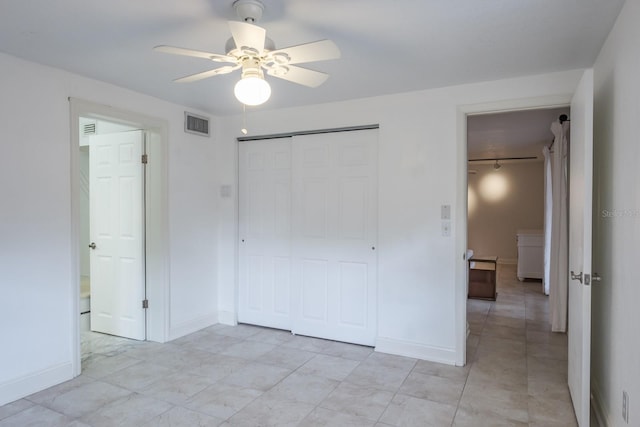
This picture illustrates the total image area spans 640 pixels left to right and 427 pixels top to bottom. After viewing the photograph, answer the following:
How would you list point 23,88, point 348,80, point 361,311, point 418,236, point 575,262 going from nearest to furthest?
point 575,262
point 23,88
point 348,80
point 418,236
point 361,311

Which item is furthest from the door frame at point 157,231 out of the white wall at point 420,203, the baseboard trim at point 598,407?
the baseboard trim at point 598,407

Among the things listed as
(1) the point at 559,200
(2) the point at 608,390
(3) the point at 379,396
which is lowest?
(3) the point at 379,396

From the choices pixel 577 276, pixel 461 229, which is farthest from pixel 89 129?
pixel 577 276

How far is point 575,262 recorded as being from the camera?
103 inches

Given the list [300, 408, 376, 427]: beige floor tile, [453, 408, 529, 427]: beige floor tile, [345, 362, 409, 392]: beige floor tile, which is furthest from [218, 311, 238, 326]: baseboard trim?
[453, 408, 529, 427]: beige floor tile

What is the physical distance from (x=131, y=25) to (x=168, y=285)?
2.51 meters

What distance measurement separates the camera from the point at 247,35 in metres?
1.79

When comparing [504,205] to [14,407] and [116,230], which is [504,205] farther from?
[14,407]

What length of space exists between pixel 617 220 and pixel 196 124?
376 cm

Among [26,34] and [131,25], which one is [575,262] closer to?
[131,25]

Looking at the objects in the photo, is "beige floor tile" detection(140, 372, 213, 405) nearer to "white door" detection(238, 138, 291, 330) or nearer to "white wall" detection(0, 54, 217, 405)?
"white wall" detection(0, 54, 217, 405)

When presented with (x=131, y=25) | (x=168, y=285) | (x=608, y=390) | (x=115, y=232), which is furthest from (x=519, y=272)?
(x=131, y=25)

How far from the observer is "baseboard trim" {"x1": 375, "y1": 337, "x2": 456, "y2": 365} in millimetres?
3398

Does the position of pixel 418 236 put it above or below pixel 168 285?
above
